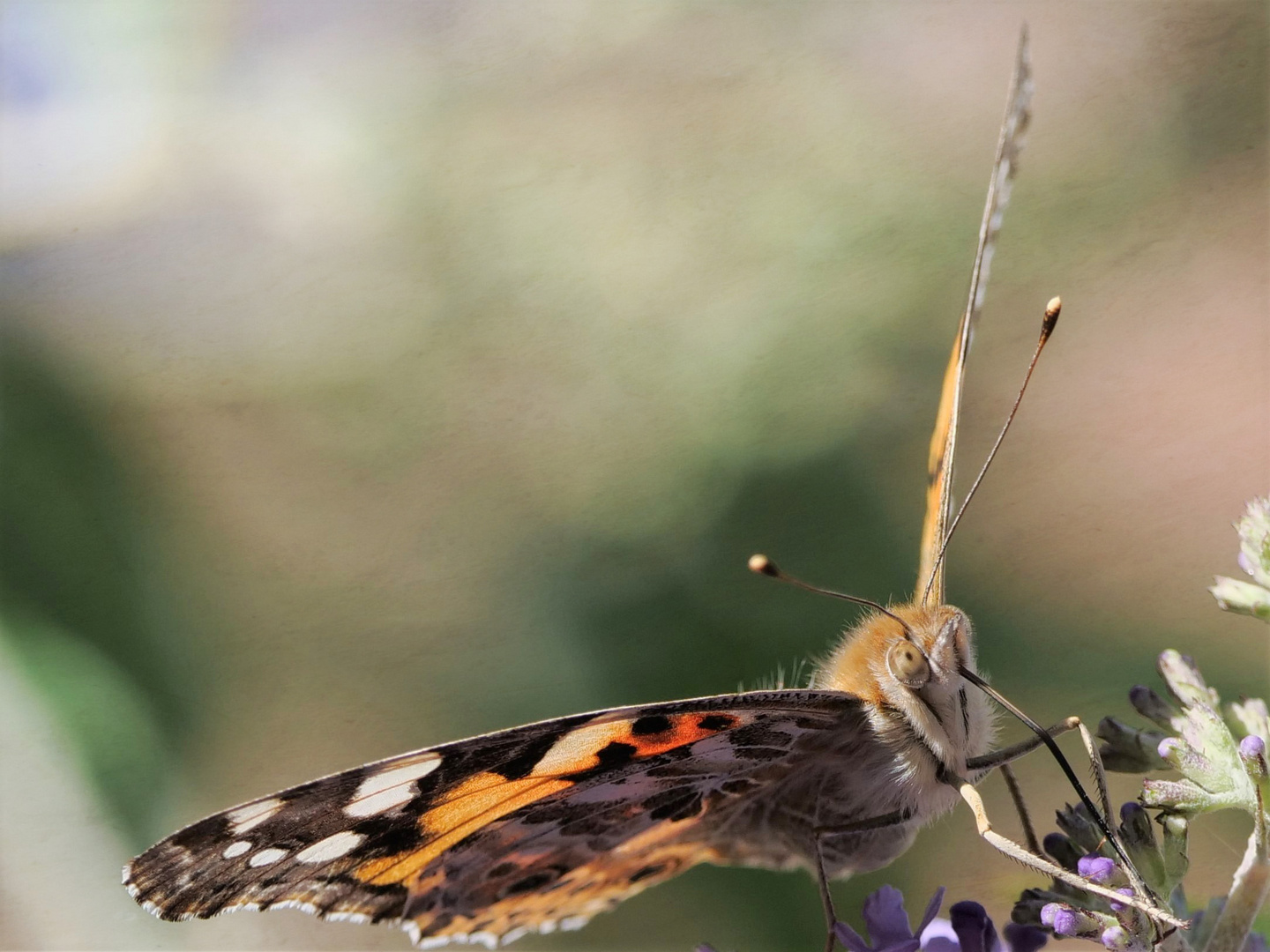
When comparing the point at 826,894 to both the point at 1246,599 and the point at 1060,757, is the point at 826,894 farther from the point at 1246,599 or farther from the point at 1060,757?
the point at 1246,599

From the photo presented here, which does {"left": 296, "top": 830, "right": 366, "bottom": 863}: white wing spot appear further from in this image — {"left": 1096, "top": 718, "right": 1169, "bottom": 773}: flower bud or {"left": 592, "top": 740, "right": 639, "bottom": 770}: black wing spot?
{"left": 1096, "top": 718, "right": 1169, "bottom": 773}: flower bud

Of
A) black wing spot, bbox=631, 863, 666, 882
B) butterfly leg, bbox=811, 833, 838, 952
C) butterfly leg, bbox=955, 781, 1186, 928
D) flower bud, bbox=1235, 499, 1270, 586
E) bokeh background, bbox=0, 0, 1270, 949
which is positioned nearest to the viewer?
butterfly leg, bbox=955, 781, 1186, 928

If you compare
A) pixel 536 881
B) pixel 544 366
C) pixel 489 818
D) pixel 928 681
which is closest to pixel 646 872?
pixel 536 881

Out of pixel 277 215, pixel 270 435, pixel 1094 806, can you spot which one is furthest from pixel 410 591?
pixel 1094 806

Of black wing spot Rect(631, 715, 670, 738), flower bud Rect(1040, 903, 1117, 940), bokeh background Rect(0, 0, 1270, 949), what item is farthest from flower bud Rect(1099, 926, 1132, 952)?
bokeh background Rect(0, 0, 1270, 949)

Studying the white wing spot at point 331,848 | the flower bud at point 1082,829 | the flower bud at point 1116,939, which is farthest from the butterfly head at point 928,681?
the white wing spot at point 331,848

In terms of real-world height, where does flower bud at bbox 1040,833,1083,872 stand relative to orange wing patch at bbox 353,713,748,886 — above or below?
below

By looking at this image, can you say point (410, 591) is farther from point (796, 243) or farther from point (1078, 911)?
point (1078, 911)

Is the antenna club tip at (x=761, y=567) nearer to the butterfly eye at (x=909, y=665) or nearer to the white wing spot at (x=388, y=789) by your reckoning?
the butterfly eye at (x=909, y=665)
